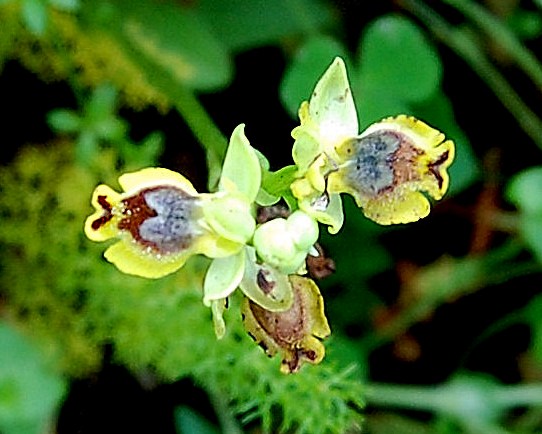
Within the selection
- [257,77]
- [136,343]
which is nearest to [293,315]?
[136,343]

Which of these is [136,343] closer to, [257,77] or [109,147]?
[109,147]

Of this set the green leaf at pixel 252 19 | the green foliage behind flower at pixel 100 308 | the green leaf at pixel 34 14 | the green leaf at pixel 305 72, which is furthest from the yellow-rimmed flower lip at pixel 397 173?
the green leaf at pixel 252 19

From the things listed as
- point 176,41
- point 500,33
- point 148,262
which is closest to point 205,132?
point 176,41

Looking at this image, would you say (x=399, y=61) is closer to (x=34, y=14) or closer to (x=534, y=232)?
(x=534, y=232)

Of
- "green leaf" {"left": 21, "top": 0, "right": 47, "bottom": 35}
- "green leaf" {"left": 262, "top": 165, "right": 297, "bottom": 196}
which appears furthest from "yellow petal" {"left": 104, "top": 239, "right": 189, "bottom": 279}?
"green leaf" {"left": 21, "top": 0, "right": 47, "bottom": 35}

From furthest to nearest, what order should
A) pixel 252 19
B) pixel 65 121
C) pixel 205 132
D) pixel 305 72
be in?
1. pixel 252 19
2. pixel 305 72
3. pixel 65 121
4. pixel 205 132

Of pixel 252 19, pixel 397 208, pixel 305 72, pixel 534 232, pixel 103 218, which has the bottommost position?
pixel 534 232

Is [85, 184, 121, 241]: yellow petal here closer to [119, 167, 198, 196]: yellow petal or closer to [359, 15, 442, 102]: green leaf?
[119, 167, 198, 196]: yellow petal
